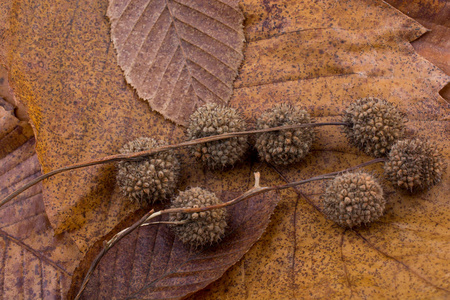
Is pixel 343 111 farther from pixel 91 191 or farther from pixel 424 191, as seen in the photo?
pixel 91 191

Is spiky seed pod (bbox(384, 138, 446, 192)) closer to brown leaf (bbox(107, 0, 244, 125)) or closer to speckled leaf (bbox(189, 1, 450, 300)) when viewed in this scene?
speckled leaf (bbox(189, 1, 450, 300))

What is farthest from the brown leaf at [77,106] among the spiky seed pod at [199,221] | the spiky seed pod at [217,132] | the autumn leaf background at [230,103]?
the spiky seed pod at [199,221]

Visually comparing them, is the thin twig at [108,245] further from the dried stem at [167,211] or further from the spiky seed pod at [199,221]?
the spiky seed pod at [199,221]

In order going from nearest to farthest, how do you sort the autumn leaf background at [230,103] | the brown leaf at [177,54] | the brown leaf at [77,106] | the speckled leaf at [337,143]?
1. the speckled leaf at [337,143]
2. the autumn leaf background at [230,103]
3. the brown leaf at [77,106]
4. the brown leaf at [177,54]

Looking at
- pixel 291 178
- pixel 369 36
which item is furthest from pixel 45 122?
pixel 369 36

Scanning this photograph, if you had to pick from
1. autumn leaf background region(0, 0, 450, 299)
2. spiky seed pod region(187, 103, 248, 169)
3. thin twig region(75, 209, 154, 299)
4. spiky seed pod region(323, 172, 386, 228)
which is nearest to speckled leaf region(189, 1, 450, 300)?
autumn leaf background region(0, 0, 450, 299)

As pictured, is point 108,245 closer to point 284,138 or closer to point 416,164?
point 284,138

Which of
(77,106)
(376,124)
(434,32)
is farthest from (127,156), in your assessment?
(434,32)
